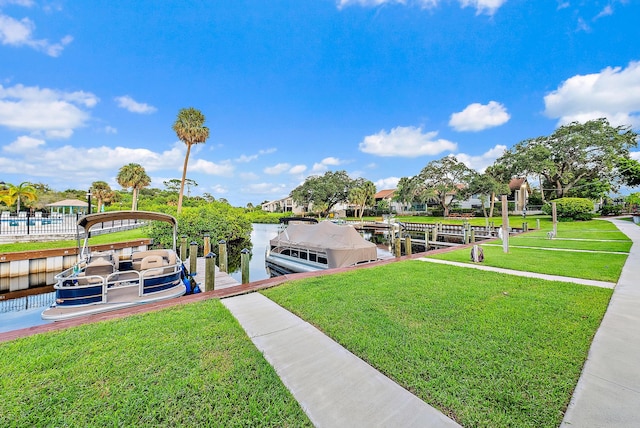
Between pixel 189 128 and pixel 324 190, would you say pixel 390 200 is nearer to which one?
pixel 324 190

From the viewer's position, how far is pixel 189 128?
24.3m

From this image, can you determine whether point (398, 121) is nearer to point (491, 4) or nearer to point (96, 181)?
point (491, 4)

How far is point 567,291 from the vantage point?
5.48m

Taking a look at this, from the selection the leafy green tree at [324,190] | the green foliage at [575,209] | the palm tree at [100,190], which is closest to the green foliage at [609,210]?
the green foliage at [575,209]

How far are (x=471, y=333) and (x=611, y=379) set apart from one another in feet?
4.32

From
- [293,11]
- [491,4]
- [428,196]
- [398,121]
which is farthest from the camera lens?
[428,196]

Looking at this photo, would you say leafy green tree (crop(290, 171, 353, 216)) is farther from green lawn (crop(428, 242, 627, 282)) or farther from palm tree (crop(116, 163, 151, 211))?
green lawn (crop(428, 242, 627, 282))

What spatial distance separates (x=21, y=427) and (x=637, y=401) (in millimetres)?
5228

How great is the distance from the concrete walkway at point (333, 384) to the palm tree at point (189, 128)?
24.1m

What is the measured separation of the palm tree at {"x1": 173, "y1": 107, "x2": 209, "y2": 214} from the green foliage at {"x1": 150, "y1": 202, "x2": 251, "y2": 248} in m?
6.20

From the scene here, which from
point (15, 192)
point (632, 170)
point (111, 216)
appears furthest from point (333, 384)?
point (15, 192)

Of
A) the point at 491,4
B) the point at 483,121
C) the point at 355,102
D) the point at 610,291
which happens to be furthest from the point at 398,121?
the point at 610,291

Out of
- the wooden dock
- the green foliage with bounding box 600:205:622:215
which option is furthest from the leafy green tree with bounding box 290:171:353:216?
the wooden dock

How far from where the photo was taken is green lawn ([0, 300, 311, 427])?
2.20m
